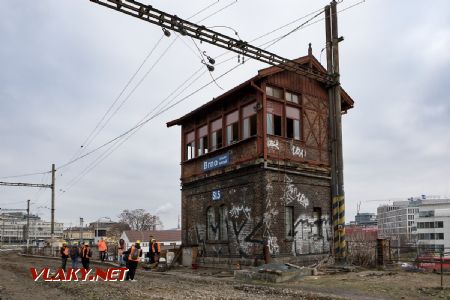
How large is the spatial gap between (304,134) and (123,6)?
39.6ft

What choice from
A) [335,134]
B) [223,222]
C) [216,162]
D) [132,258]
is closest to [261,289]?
[132,258]

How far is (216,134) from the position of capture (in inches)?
989

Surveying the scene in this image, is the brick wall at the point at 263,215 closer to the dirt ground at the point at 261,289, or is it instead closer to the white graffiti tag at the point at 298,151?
the white graffiti tag at the point at 298,151

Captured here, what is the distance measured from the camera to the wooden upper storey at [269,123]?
21578mm

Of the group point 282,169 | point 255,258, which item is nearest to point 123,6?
point 282,169

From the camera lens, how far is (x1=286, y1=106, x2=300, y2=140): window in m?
22.7

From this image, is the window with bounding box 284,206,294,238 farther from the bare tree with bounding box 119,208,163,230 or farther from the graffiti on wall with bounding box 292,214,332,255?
the bare tree with bounding box 119,208,163,230

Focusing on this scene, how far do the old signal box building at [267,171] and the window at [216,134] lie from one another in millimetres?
53

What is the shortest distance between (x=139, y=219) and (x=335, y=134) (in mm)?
94628

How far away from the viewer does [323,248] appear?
2289cm

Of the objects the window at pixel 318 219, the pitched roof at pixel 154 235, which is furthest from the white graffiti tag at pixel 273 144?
the pitched roof at pixel 154 235

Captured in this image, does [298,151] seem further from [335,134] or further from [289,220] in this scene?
[289,220]

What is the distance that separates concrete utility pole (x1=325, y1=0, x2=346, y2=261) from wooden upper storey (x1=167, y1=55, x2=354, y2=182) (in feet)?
4.96

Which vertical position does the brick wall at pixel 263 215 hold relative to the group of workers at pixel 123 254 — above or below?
above
